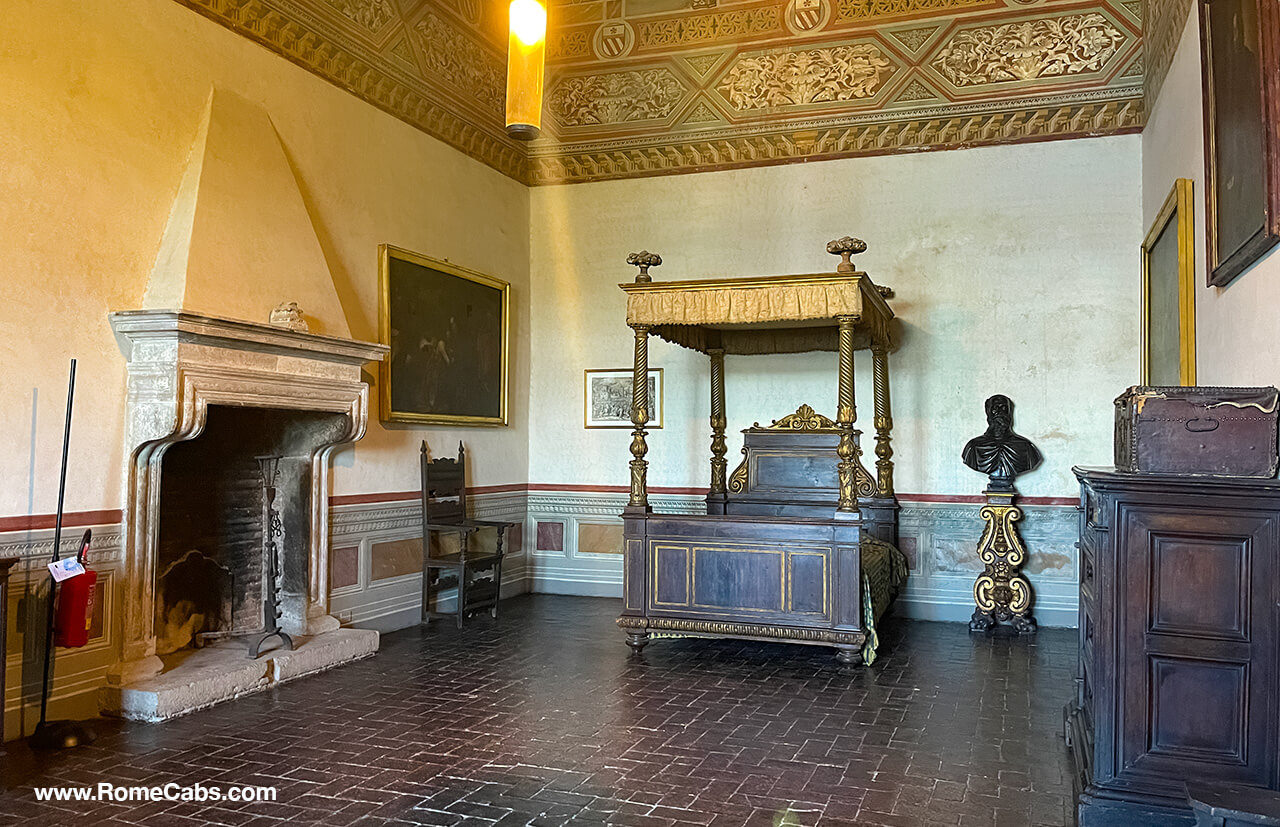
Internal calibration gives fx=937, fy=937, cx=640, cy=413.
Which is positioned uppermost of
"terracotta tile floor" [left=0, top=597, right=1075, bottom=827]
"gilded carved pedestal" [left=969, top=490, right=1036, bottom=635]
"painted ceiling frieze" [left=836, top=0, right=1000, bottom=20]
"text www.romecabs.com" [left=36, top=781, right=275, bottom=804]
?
"painted ceiling frieze" [left=836, top=0, right=1000, bottom=20]

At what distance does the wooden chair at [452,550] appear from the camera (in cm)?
768

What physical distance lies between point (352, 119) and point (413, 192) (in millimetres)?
869

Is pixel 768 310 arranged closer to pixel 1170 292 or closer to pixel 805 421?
pixel 805 421

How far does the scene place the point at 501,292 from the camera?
9.16m

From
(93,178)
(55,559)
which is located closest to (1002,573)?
(55,559)

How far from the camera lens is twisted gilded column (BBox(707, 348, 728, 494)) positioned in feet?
27.9

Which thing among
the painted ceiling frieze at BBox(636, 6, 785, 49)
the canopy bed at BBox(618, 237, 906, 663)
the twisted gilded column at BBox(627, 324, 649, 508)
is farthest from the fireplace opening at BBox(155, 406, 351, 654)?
the painted ceiling frieze at BBox(636, 6, 785, 49)

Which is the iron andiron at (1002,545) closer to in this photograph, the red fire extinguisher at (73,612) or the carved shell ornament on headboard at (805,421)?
the carved shell ornament on headboard at (805,421)

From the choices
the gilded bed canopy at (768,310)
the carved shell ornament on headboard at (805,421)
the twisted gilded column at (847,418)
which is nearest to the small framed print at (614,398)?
the carved shell ornament on headboard at (805,421)

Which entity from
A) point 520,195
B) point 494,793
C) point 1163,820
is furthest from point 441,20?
point 1163,820

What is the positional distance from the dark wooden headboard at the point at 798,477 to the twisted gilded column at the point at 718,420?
0.14 metres

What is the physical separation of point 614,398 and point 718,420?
4.32 feet

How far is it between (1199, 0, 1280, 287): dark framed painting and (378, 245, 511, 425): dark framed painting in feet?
18.4

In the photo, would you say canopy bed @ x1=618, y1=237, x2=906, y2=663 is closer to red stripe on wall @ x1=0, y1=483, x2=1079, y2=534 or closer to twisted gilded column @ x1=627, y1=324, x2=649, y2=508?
twisted gilded column @ x1=627, y1=324, x2=649, y2=508
